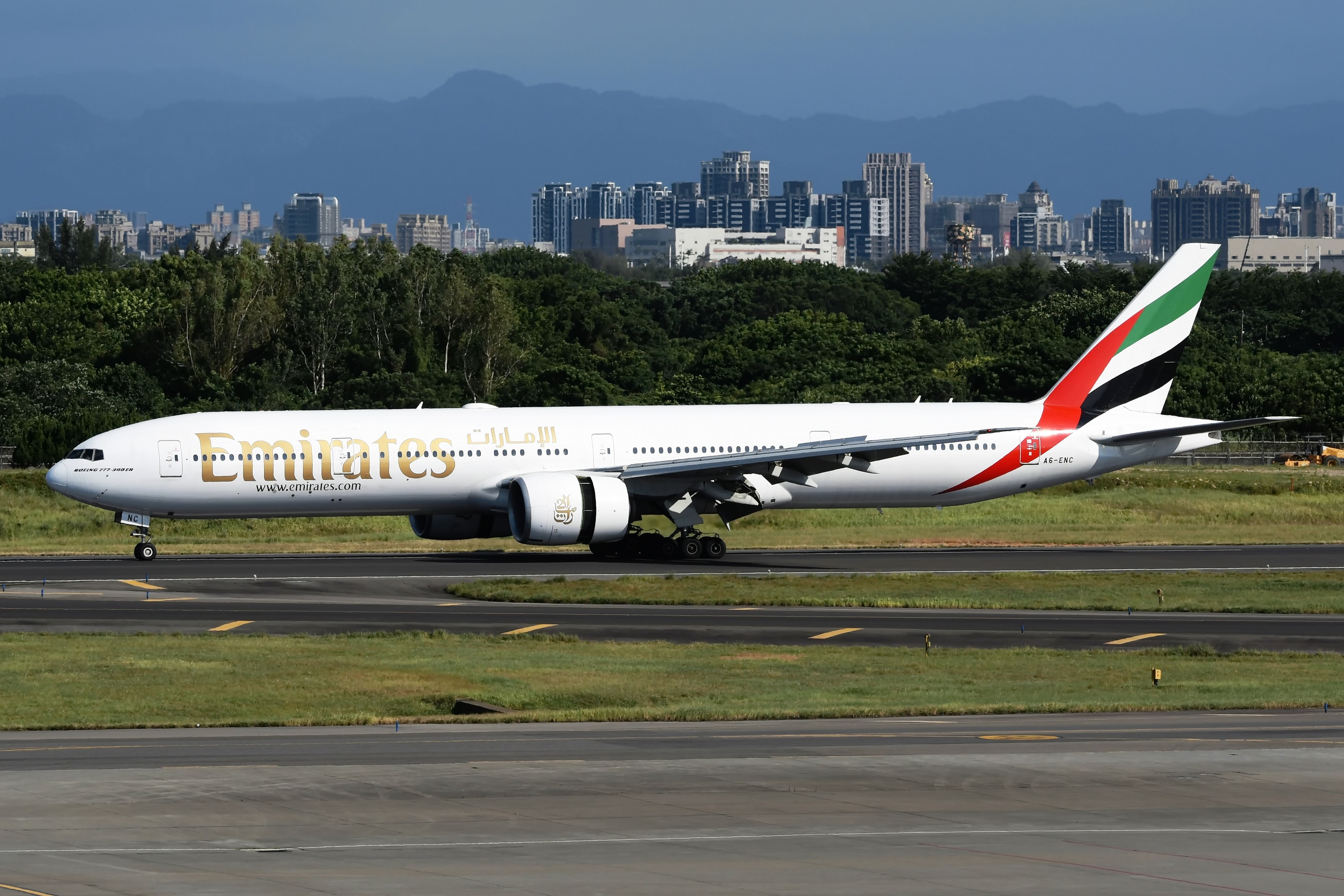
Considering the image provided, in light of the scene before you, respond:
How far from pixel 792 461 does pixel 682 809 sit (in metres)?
28.8

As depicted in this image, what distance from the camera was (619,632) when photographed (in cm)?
3466

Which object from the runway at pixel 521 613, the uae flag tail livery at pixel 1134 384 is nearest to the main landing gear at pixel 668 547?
the runway at pixel 521 613

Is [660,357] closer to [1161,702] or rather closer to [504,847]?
[1161,702]

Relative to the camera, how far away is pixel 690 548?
157 ft

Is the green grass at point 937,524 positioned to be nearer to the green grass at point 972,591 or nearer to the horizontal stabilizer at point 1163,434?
the horizontal stabilizer at point 1163,434

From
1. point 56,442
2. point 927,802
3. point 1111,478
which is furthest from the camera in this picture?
point 56,442

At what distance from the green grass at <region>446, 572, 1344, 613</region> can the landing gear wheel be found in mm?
4434

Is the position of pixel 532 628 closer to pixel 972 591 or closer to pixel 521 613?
pixel 521 613

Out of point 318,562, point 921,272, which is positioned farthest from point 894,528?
point 921,272

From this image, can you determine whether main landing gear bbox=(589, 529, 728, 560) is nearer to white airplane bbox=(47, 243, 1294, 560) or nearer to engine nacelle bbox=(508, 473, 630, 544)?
white airplane bbox=(47, 243, 1294, 560)

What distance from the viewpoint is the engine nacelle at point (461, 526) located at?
48.1 meters

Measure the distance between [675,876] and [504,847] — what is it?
194cm

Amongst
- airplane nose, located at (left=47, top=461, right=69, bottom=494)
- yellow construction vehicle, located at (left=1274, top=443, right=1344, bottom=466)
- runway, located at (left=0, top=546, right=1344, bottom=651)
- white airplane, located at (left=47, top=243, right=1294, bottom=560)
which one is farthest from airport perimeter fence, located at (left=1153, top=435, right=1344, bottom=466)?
airplane nose, located at (left=47, top=461, right=69, bottom=494)

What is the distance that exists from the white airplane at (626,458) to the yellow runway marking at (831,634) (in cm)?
1173
